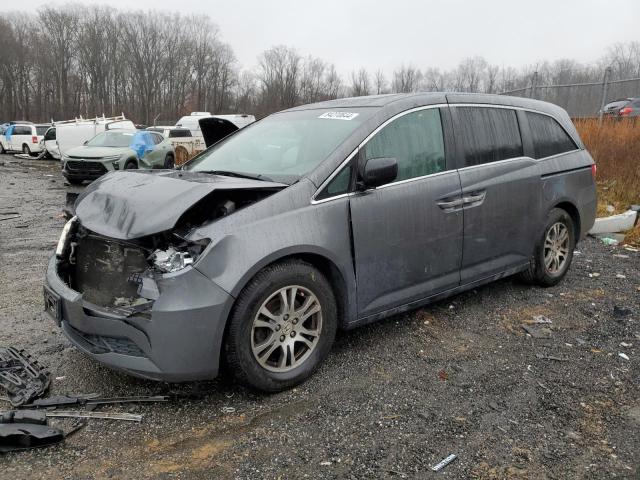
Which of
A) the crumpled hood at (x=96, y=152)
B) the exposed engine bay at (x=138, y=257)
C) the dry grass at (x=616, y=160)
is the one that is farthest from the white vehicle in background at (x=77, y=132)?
the exposed engine bay at (x=138, y=257)

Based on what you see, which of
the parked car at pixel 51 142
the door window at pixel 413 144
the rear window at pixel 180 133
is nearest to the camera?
the door window at pixel 413 144

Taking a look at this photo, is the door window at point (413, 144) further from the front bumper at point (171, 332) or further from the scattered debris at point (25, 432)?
the scattered debris at point (25, 432)

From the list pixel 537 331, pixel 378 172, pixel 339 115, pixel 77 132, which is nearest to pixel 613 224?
pixel 537 331

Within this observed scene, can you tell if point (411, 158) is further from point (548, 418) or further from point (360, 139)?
point (548, 418)

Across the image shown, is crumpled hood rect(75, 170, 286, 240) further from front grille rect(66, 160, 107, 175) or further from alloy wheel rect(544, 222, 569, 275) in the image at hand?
front grille rect(66, 160, 107, 175)

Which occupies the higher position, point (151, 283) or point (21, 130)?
point (21, 130)

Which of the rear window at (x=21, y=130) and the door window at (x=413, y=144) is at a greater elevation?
the rear window at (x=21, y=130)

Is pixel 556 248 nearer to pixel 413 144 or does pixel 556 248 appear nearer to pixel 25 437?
pixel 413 144

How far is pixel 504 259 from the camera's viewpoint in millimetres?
4484

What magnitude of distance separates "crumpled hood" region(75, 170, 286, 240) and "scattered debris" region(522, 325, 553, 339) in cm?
242

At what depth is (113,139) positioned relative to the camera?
16391mm

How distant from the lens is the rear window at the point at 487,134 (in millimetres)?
4148

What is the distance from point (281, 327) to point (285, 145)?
4.67 feet

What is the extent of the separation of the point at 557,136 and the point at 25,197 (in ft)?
40.1
